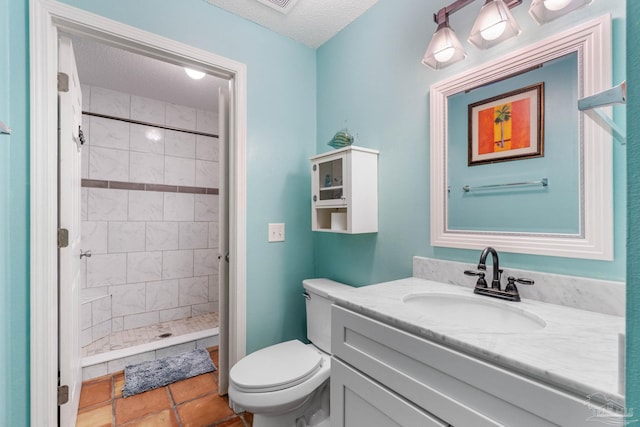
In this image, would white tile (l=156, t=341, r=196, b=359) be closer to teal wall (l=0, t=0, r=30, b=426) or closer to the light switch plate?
teal wall (l=0, t=0, r=30, b=426)

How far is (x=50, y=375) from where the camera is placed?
1.18 metres

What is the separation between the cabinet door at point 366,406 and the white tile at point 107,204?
105 inches

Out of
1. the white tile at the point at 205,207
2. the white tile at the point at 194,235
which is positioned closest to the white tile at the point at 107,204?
the white tile at the point at 194,235

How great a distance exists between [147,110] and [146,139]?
0.29 metres

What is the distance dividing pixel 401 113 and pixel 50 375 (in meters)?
1.93

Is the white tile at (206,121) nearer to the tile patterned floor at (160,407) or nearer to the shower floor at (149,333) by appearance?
the shower floor at (149,333)

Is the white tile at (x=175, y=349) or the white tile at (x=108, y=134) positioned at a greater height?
the white tile at (x=108, y=134)

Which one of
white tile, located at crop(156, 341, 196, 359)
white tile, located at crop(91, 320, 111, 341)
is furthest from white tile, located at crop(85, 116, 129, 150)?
white tile, located at crop(156, 341, 196, 359)

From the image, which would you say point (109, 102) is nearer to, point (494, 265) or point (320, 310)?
point (320, 310)

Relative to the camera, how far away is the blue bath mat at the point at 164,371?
1.85m

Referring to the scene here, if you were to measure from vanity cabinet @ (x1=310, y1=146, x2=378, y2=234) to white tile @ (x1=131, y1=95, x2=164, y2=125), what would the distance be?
83.7 inches

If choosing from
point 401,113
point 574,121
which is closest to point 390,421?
point 574,121

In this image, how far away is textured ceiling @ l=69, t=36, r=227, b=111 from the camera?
6.58ft
